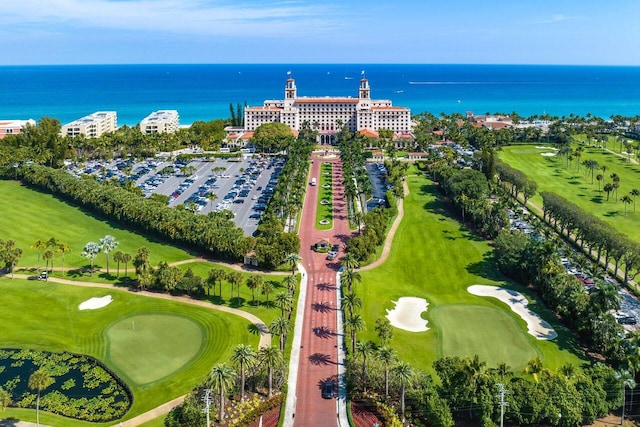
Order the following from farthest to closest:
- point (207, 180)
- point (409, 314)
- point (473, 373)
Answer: point (207, 180) → point (409, 314) → point (473, 373)

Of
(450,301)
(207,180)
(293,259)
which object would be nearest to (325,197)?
(207,180)

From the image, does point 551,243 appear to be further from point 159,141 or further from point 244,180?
point 159,141

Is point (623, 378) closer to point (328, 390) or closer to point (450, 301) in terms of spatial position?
point (450, 301)

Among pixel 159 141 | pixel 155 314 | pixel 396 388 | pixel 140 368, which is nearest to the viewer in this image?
pixel 396 388

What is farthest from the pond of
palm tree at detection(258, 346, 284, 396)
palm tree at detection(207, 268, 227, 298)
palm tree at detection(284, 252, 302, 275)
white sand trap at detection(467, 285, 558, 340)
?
white sand trap at detection(467, 285, 558, 340)

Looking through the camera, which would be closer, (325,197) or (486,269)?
(486,269)

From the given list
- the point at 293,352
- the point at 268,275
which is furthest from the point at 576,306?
A: the point at 268,275
